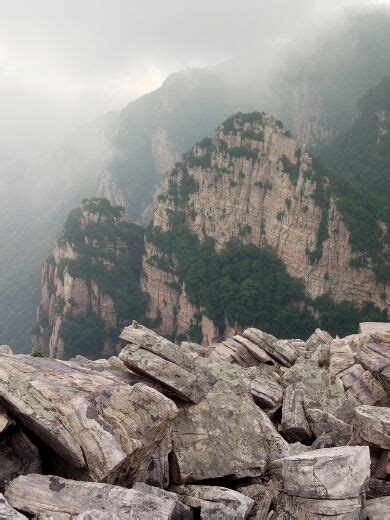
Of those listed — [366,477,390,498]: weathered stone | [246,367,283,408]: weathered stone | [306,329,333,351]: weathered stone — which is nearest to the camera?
[366,477,390,498]: weathered stone

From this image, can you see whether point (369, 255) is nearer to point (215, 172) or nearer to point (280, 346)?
point (215, 172)

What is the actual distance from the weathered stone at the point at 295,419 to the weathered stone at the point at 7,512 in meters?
7.02

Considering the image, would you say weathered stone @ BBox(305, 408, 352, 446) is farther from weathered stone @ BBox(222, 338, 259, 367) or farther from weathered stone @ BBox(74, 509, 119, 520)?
weathered stone @ BBox(222, 338, 259, 367)

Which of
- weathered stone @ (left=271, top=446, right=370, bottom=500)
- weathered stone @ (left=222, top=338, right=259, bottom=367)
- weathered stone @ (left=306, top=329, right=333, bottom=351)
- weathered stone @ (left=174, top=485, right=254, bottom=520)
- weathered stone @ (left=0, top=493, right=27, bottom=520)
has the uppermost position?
weathered stone @ (left=0, top=493, right=27, bottom=520)

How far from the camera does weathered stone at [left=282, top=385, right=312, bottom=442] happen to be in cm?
1120

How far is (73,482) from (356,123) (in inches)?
5638

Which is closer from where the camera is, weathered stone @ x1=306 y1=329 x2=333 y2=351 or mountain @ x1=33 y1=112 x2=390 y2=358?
weathered stone @ x1=306 y1=329 x2=333 y2=351

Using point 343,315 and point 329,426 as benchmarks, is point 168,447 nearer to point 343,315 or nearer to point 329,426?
point 329,426

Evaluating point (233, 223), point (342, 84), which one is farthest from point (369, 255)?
point (342, 84)

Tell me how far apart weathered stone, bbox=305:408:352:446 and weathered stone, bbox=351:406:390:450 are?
1297mm

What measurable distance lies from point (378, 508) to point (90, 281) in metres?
103

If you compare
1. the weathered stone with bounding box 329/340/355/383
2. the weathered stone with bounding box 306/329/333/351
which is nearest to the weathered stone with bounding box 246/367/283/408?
the weathered stone with bounding box 329/340/355/383

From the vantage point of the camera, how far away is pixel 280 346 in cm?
2139

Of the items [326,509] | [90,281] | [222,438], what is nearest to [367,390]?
[222,438]
